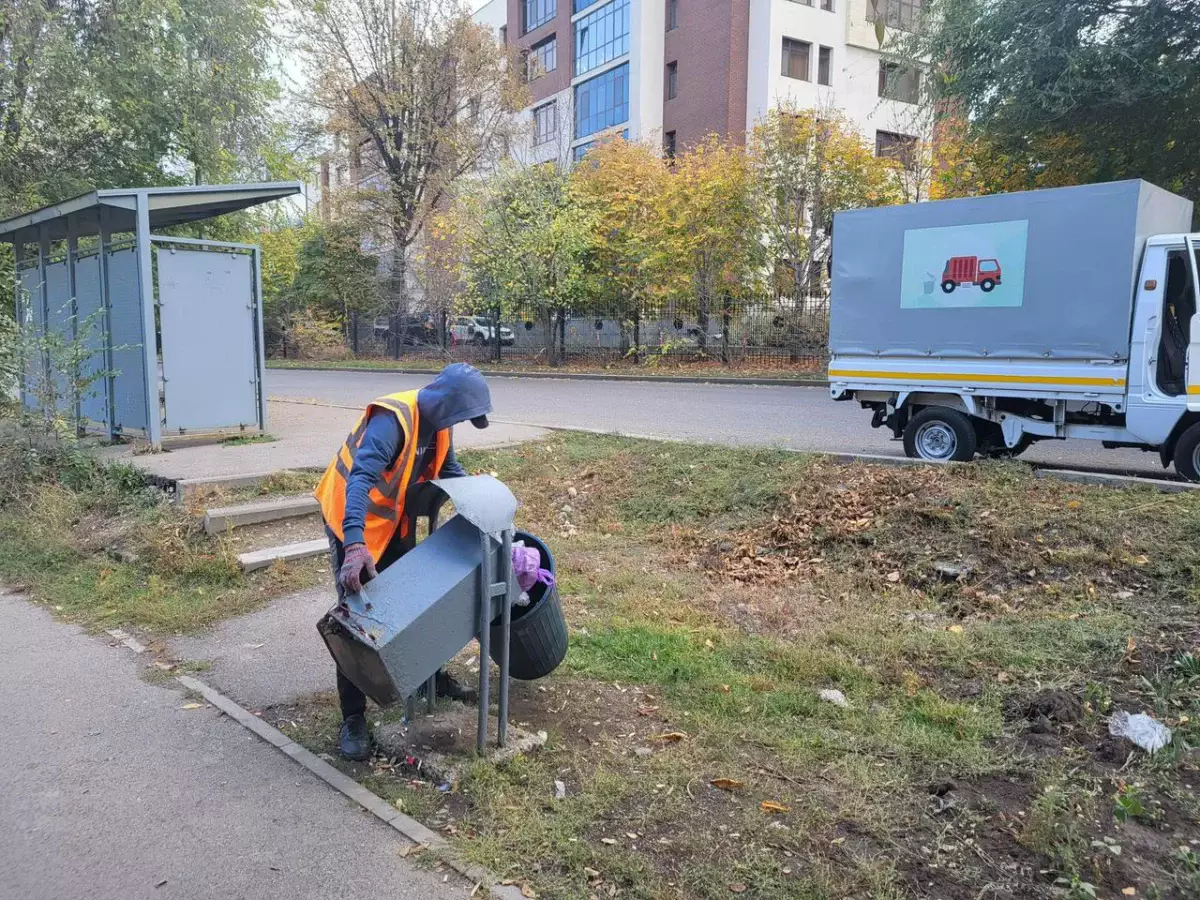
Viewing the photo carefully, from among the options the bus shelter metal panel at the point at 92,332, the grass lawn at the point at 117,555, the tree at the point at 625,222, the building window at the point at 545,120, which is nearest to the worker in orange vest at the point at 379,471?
the grass lawn at the point at 117,555

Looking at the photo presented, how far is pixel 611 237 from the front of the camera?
86.2 feet

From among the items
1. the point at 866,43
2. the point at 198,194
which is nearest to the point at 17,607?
the point at 198,194

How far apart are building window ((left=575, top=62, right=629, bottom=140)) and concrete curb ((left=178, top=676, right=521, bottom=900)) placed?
129ft

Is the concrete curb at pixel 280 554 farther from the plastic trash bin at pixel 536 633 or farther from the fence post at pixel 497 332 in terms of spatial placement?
the fence post at pixel 497 332

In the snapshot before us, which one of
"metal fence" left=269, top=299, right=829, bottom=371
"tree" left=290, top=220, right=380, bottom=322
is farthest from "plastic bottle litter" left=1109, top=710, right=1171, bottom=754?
"tree" left=290, top=220, right=380, bottom=322

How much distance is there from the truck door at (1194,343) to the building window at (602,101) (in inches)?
1393

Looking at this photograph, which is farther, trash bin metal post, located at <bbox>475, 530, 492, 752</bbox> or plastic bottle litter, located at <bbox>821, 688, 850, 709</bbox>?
plastic bottle litter, located at <bbox>821, 688, 850, 709</bbox>

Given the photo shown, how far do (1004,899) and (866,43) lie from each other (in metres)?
39.1

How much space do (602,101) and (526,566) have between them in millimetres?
41970

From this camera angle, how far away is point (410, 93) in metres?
32.6

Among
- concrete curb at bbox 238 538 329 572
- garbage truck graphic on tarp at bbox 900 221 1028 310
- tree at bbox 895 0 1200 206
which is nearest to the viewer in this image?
concrete curb at bbox 238 538 329 572

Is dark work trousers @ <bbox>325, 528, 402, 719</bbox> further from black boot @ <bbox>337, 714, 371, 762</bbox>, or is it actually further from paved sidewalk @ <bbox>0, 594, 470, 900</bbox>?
paved sidewalk @ <bbox>0, 594, 470, 900</bbox>

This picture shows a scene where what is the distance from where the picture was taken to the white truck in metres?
7.63

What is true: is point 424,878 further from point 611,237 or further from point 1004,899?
point 611,237
